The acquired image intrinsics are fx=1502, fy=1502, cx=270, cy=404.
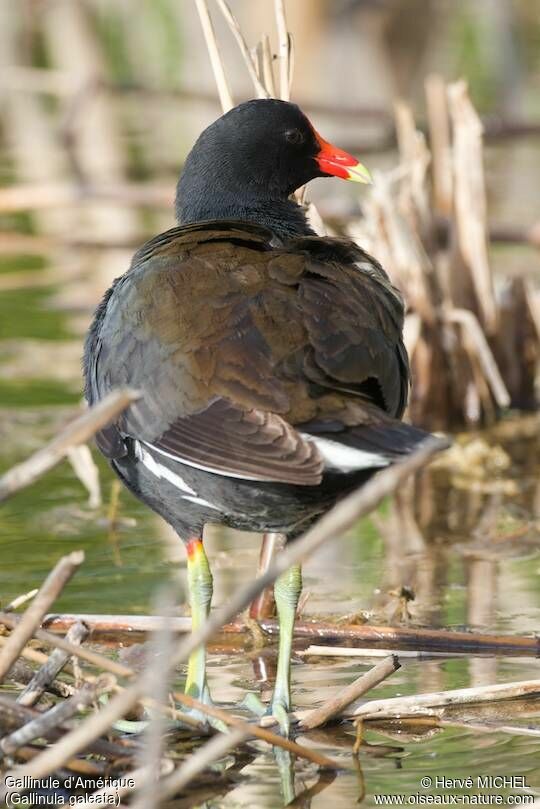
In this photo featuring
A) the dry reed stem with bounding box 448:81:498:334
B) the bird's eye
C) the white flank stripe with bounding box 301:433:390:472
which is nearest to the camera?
the white flank stripe with bounding box 301:433:390:472

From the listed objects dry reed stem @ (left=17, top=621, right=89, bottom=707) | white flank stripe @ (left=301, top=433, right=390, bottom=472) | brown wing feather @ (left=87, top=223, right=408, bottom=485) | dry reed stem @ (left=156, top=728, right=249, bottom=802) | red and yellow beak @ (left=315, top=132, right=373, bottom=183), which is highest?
red and yellow beak @ (left=315, top=132, right=373, bottom=183)

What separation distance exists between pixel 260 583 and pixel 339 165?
2.29 m

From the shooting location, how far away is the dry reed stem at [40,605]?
2416 mm

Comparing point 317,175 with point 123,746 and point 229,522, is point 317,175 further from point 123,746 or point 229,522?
point 123,746

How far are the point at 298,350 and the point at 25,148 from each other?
391 inches

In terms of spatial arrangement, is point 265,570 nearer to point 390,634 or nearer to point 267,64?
point 390,634

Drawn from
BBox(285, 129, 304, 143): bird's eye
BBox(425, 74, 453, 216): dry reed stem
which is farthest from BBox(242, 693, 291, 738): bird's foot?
BBox(425, 74, 453, 216): dry reed stem

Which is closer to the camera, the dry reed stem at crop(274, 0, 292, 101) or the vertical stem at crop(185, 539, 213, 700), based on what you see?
the vertical stem at crop(185, 539, 213, 700)

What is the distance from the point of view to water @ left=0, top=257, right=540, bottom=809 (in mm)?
2990

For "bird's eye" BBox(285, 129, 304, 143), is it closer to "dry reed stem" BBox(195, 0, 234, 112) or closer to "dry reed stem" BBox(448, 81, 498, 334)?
"dry reed stem" BBox(195, 0, 234, 112)

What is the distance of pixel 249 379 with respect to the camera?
2988mm

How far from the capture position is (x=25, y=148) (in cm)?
1255

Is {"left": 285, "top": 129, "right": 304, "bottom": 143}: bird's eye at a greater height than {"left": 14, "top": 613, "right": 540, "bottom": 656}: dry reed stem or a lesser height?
greater

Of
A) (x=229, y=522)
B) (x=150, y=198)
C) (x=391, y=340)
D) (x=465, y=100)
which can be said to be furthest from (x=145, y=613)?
(x=150, y=198)
